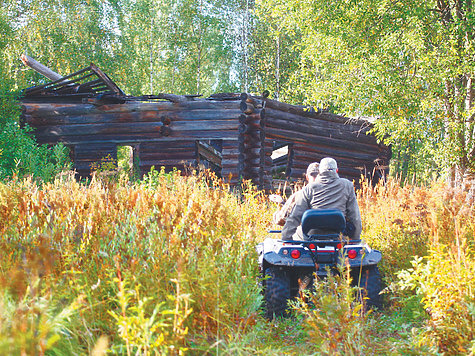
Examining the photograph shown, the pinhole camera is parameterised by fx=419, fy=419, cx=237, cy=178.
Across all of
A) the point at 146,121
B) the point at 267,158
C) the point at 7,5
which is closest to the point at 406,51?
the point at 267,158

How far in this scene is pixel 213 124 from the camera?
44.4ft

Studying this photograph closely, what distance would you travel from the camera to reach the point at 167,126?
13.7m

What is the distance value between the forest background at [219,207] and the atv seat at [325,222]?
548 mm

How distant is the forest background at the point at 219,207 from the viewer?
278cm

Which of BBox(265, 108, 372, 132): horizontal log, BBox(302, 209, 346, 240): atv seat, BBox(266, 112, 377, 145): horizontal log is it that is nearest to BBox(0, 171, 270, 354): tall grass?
BBox(302, 209, 346, 240): atv seat

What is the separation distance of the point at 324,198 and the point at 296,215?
37cm

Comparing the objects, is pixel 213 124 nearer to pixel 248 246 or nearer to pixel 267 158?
pixel 267 158

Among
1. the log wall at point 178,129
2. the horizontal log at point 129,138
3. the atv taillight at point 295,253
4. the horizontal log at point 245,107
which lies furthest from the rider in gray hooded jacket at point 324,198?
the horizontal log at point 129,138

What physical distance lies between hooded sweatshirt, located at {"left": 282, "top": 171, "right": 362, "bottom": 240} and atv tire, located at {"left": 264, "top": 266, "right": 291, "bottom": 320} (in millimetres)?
611

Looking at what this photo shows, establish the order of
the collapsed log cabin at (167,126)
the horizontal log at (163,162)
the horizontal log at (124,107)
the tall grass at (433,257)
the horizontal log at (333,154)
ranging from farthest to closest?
the horizontal log at (333,154) < the horizontal log at (163,162) < the horizontal log at (124,107) < the collapsed log cabin at (167,126) < the tall grass at (433,257)

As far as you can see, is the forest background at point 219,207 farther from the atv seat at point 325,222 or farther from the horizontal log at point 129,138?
the horizontal log at point 129,138

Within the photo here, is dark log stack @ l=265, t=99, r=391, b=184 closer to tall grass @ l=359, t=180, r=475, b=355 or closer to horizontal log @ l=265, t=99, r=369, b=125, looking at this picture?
horizontal log @ l=265, t=99, r=369, b=125

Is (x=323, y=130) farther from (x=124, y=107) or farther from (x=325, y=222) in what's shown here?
(x=325, y=222)

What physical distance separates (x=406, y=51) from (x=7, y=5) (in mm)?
22379
